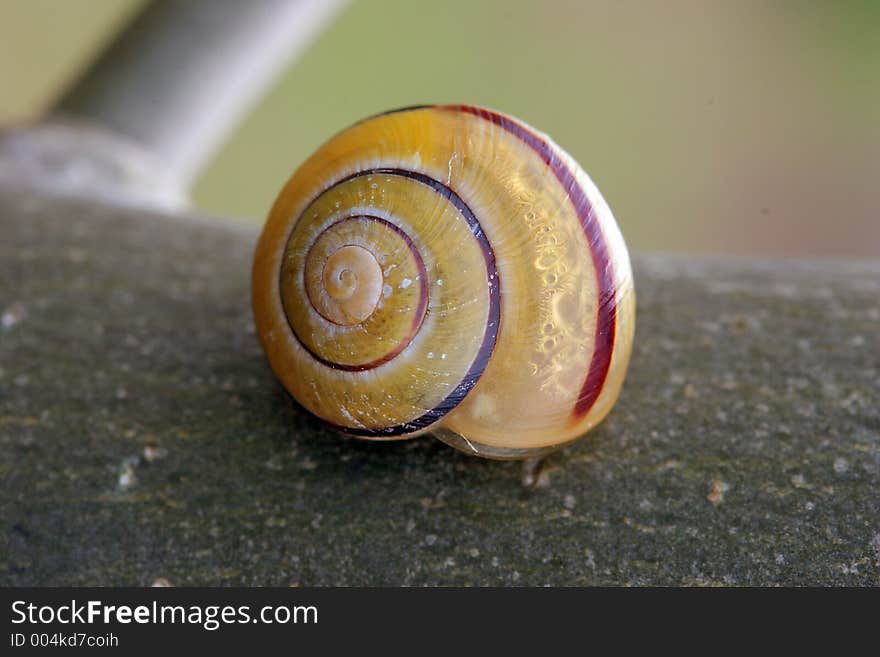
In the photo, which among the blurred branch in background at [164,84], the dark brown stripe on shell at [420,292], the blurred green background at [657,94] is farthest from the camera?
the blurred green background at [657,94]

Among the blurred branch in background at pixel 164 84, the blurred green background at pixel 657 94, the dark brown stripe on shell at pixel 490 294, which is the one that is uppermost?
the blurred green background at pixel 657 94

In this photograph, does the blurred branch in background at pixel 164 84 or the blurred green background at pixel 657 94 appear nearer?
the blurred branch in background at pixel 164 84

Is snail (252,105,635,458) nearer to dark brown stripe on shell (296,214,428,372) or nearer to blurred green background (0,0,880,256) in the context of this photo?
dark brown stripe on shell (296,214,428,372)

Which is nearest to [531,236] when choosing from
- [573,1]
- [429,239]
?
[429,239]

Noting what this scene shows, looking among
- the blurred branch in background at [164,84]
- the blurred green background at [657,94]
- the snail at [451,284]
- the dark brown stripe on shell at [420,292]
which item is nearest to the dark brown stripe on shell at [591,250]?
the snail at [451,284]

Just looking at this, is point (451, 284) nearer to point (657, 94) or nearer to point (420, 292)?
point (420, 292)

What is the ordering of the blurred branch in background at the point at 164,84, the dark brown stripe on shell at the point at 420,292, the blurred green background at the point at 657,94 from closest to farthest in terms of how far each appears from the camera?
1. the dark brown stripe on shell at the point at 420,292
2. the blurred branch in background at the point at 164,84
3. the blurred green background at the point at 657,94

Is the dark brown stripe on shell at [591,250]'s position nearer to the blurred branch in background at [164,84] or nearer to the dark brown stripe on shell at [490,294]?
the dark brown stripe on shell at [490,294]

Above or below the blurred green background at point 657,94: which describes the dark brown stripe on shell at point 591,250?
below
